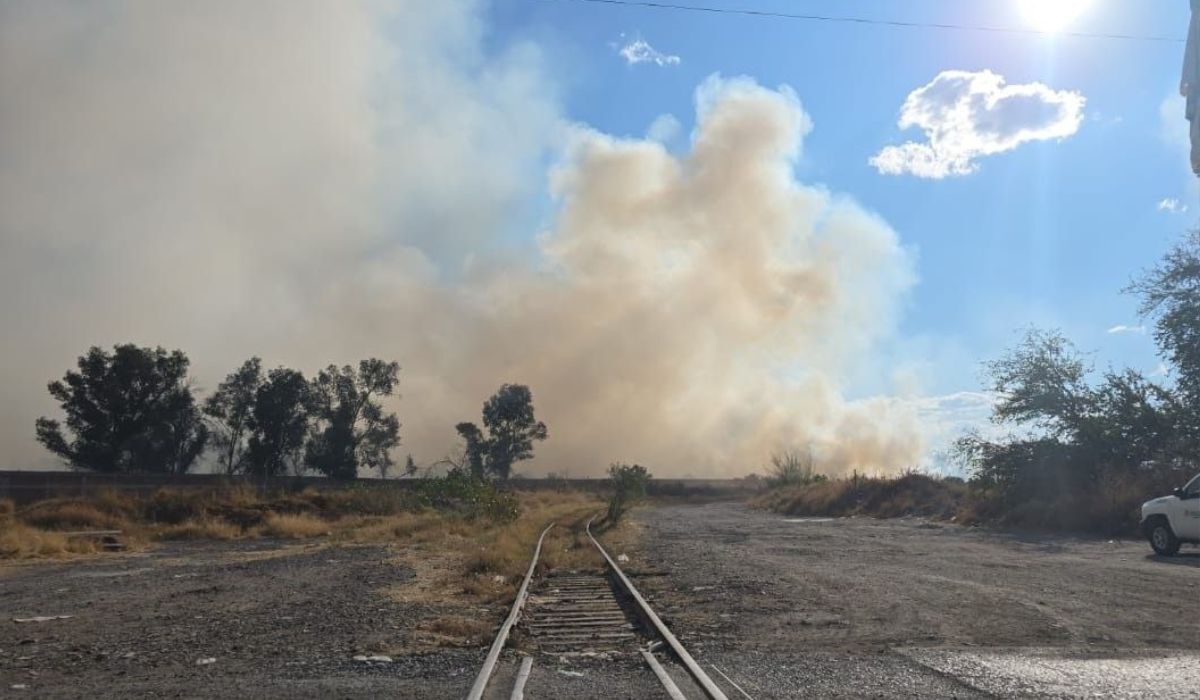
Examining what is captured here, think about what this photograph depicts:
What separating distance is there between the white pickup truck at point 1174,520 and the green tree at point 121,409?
68.5m

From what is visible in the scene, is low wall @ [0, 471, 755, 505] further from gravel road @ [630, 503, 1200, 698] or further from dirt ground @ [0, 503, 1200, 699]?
gravel road @ [630, 503, 1200, 698]

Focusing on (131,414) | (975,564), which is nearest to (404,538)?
(975,564)

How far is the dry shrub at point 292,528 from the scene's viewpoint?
3575 centimetres

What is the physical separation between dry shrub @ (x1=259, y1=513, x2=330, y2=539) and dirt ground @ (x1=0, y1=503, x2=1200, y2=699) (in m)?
15.8

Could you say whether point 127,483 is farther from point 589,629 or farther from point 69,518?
point 589,629

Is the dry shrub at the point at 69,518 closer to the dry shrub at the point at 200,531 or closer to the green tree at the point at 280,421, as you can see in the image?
the dry shrub at the point at 200,531

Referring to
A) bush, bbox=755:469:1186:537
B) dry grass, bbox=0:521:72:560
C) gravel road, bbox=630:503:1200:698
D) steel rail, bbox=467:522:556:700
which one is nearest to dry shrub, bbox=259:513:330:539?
dry grass, bbox=0:521:72:560

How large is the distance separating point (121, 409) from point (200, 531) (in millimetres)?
44330

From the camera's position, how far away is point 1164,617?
10.8 metres

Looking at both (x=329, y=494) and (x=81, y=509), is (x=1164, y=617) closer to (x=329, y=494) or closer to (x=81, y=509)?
(x=81, y=509)

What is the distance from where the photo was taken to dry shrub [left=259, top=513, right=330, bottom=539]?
35750mm

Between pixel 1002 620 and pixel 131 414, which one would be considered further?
pixel 131 414

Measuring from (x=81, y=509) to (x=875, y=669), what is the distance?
3619 cm

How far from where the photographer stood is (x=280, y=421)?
82.1m
